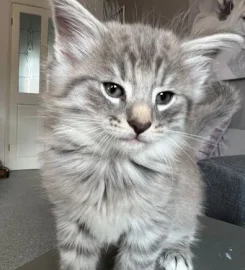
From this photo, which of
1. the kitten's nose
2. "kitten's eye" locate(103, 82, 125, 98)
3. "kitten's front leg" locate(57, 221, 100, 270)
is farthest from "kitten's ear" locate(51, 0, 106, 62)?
"kitten's front leg" locate(57, 221, 100, 270)

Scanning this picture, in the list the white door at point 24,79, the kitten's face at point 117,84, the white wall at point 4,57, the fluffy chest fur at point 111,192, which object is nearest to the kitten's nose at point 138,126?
the kitten's face at point 117,84

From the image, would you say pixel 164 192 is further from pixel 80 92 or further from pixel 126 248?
pixel 80 92

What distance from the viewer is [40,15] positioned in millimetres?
3607

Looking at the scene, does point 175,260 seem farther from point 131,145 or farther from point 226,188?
point 226,188

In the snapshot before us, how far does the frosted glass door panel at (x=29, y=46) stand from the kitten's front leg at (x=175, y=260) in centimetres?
303

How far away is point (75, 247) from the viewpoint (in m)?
0.75

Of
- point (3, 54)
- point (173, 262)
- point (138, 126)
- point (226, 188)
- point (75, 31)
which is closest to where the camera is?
point (138, 126)

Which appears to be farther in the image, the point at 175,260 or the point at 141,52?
the point at 175,260

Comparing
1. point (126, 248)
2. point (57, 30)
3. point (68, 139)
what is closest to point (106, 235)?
point (126, 248)

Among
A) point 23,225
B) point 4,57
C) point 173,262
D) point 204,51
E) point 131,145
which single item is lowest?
point 23,225

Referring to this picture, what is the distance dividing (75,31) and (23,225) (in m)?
1.38

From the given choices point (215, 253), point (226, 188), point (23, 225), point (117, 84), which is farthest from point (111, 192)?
point (23, 225)

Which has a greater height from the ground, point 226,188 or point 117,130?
point 117,130

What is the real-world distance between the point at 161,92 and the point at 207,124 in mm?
389
